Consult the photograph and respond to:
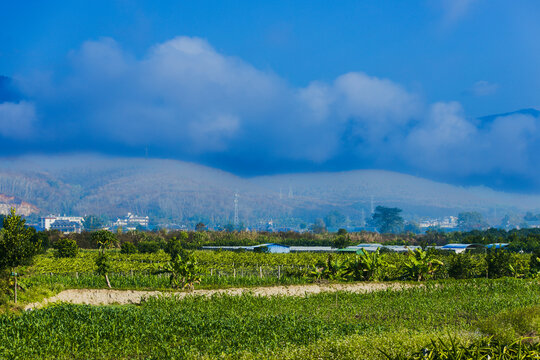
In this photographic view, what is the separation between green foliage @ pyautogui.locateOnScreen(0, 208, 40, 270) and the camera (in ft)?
53.6

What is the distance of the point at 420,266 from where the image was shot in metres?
23.7

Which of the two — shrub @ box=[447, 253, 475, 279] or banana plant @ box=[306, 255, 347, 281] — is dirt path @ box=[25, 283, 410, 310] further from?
shrub @ box=[447, 253, 475, 279]

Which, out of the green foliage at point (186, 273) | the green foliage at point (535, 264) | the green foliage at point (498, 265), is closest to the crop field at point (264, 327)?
the green foliage at point (186, 273)

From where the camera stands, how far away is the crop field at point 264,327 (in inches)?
383

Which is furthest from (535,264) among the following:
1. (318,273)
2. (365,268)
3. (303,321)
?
(303,321)

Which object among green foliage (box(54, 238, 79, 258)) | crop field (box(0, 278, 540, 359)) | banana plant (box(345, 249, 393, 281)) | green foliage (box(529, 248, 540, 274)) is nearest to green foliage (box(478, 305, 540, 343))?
crop field (box(0, 278, 540, 359))

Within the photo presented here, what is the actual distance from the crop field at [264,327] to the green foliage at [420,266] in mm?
5185

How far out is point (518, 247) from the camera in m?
56.7

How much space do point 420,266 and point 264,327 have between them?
13.8 m

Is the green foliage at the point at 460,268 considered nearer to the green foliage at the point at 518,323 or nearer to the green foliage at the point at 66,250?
the green foliage at the point at 518,323

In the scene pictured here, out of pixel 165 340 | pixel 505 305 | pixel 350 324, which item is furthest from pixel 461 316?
pixel 165 340

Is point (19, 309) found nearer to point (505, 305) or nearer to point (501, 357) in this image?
point (501, 357)

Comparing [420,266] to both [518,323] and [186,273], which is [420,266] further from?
[518,323]

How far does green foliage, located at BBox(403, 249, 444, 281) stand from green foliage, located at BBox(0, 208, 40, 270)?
55.4ft
